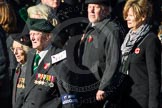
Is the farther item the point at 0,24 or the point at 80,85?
the point at 0,24

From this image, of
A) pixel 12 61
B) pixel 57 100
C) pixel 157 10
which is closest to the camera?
pixel 57 100

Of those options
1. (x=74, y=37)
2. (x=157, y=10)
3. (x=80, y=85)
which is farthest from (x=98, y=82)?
(x=157, y=10)

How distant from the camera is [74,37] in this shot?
8430 millimetres

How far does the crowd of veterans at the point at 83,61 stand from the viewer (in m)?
7.40

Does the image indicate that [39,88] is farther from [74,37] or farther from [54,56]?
Result: [74,37]

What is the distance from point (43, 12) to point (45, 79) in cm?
143

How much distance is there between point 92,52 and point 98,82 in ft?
1.21

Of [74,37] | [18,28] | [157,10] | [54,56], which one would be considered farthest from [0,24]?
[157,10]

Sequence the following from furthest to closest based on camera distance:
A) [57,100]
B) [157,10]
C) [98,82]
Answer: [157,10]
[98,82]
[57,100]

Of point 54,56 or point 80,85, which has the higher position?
point 54,56

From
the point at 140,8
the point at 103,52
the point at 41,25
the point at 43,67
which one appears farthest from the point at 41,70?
the point at 140,8

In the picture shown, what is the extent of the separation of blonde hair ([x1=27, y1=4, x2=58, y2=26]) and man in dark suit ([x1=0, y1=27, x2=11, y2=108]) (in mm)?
493

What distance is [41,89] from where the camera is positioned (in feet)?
24.1

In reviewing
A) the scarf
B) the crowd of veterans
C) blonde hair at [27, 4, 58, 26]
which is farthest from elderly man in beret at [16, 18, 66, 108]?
the scarf
